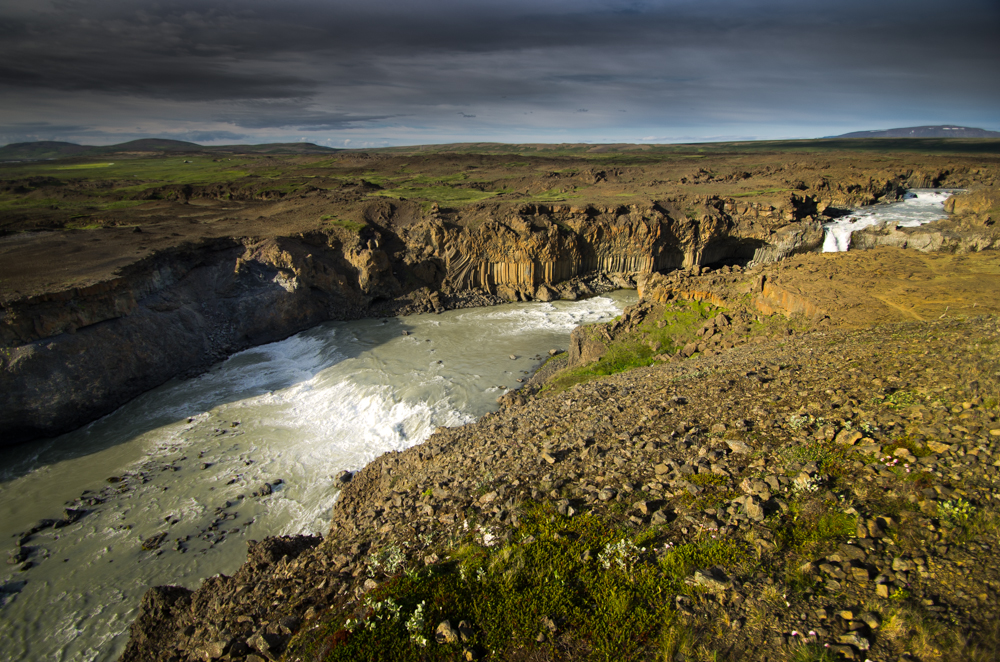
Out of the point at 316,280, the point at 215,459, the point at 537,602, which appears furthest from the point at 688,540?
the point at 316,280

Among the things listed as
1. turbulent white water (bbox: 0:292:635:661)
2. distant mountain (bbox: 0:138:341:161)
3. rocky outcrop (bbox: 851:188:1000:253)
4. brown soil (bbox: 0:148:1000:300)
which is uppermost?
distant mountain (bbox: 0:138:341:161)

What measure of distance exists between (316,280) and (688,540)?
2553cm

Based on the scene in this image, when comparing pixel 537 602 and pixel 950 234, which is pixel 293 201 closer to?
pixel 537 602

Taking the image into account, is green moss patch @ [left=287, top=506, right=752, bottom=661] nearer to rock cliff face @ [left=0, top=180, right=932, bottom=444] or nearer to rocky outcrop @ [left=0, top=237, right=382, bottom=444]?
rocky outcrop @ [left=0, top=237, right=382, bottom=444]

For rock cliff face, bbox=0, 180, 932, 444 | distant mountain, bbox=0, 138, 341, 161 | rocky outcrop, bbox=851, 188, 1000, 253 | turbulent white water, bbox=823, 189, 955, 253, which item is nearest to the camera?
rock cliff face, bbox=0, 180, 932, 444

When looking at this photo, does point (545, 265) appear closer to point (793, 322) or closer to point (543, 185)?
point (793, 322)

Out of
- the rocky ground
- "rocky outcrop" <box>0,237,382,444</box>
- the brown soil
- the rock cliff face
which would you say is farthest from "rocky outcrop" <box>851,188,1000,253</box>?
"rocky outcrop" <box>0,237,382,444</box>

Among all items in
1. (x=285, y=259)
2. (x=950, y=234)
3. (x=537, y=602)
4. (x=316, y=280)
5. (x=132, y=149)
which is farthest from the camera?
(x=132, y=149)

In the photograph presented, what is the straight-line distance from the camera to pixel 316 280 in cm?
2683

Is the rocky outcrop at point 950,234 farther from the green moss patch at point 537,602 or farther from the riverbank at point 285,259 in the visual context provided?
the green moss patch at point 537,602

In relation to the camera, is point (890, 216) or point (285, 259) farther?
point (890, 216)

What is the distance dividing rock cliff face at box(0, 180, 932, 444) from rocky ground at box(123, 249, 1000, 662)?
14.6 meters

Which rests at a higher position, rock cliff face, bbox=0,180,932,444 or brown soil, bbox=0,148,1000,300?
brown soil, bbox=0,148,1000,300

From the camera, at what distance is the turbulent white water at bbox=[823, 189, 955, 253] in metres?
30.9
